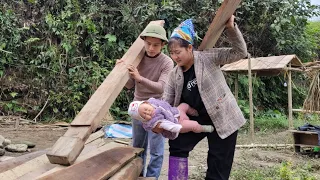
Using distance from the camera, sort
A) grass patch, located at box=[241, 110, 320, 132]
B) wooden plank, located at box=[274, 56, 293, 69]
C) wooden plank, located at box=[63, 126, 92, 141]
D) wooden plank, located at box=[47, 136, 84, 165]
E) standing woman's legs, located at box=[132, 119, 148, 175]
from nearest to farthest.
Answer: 1. wooden plank, located at box=[47, 136, 84, 165]
2. wooden plank, located at box=[63, 126, 92, 141]
3. standing woman's legs, located at box=[132, 119, 148, 175]
4. wooden plank, located at box=[274, 56, 293, 69]
5. grass patch, located at box=[241, 110, 320, 132]

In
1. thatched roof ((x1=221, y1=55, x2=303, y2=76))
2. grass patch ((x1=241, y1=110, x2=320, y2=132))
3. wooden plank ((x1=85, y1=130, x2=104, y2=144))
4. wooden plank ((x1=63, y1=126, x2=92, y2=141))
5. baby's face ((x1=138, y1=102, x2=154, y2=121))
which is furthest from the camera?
grass patch ((x1=241, y1=110, x2=320, y2=132))

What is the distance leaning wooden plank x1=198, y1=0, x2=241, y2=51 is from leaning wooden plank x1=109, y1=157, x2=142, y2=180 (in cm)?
99

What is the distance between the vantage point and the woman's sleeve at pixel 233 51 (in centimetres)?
252

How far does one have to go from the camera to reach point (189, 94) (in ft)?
8.89

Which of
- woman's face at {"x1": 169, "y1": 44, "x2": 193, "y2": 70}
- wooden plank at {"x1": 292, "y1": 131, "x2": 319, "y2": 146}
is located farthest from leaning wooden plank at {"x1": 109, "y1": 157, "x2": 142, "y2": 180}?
wooden plank at {"x1": 292, "y1": 131, "x2": 319, "y2": 146}

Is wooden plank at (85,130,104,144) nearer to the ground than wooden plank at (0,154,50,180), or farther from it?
nearer to the ground

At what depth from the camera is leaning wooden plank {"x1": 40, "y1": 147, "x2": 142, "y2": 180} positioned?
77.7 inches

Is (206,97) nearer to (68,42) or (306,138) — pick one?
(306,138)

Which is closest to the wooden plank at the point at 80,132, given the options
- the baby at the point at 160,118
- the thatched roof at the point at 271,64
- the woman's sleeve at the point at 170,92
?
the baby at the point at 160,118

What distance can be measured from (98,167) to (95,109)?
40cm

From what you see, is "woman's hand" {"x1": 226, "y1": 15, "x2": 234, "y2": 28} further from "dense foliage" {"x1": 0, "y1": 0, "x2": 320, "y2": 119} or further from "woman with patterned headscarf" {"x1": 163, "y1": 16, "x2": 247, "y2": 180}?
"dense foliage" {"x1": 0, "y1": 0, "x2": 320, "y2": 119}

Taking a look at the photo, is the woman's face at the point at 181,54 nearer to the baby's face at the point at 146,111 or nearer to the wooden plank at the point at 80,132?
the baby's face at the point at 146,111

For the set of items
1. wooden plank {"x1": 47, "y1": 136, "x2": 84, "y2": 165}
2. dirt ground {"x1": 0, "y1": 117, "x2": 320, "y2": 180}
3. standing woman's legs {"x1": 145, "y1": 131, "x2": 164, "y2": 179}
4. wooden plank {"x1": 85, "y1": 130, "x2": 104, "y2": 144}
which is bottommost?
dirt ground {"x1": 0, "y1": 117, "x2": 320, "y2": 180}

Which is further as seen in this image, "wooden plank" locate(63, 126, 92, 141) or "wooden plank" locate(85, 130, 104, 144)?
"wooden plank" locate(85, 130, 104, 144)
